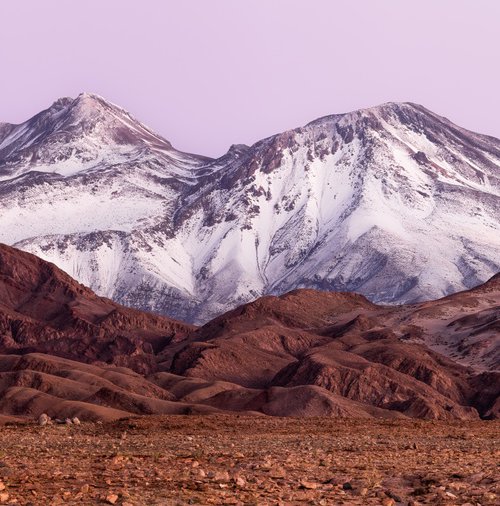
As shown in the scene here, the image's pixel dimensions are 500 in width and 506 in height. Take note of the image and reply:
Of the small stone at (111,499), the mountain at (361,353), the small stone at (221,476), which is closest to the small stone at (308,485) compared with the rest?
the small stone at (221,476)

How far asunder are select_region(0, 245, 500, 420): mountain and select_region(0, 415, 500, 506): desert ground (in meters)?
31.4

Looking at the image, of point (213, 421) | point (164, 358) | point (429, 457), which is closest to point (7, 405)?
point (213, 421)

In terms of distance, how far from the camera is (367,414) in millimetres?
82812

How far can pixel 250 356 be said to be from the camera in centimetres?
13025

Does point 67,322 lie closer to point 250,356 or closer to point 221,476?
point 250,356

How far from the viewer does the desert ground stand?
1786 cm

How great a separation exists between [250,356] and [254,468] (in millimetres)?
108787

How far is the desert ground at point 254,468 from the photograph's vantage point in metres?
17.9

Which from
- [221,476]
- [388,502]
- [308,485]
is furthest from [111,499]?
[388,502]

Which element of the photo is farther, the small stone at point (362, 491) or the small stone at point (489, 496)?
the small stone at point (362, 491)

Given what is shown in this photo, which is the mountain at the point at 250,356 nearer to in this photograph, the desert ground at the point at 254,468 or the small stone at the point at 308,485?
the desert ground at the point at 254,468

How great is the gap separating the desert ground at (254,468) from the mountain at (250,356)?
3140 cm

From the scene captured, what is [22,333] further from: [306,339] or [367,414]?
[367,414]

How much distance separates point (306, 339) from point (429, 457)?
12252cm
